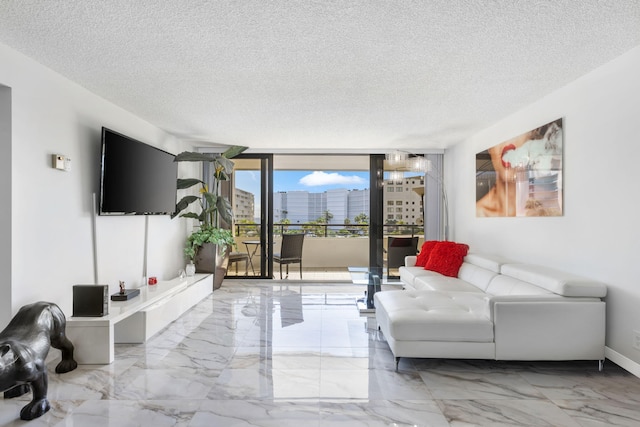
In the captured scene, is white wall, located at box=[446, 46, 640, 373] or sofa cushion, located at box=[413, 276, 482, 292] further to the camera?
sofa cushion, located at box=[413, 276, 482, 292]

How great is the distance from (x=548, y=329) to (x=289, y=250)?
4287 millimetres

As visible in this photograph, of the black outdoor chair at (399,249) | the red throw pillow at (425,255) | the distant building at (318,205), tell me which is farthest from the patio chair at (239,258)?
the red throw pillow at (425,255)

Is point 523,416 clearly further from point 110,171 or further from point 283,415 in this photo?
point 110,171

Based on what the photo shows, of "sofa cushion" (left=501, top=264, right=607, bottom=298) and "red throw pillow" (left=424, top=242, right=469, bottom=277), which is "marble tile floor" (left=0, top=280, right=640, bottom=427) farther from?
"red throw pillow" (left=424, top=242, right=469, bottom=277)

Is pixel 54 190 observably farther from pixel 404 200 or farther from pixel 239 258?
pixel 404 200

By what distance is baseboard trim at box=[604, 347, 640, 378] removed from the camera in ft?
8.30

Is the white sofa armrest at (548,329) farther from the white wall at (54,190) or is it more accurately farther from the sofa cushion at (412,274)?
the white wall at (54,190)

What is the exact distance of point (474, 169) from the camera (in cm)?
510

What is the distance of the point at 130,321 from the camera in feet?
10.7

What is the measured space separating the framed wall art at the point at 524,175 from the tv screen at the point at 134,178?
4016mm

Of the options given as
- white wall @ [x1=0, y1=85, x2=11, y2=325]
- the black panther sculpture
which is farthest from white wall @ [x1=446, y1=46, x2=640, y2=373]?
white wall @ [x1=0, y1=85, x2=11, y2=325]

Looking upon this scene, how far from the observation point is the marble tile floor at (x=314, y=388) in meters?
2.05

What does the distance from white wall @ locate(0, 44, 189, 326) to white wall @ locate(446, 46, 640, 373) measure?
4.23 meters

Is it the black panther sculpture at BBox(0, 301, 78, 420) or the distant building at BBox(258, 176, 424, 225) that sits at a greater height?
the distant building at BBox(258, 176, 424, 225)
